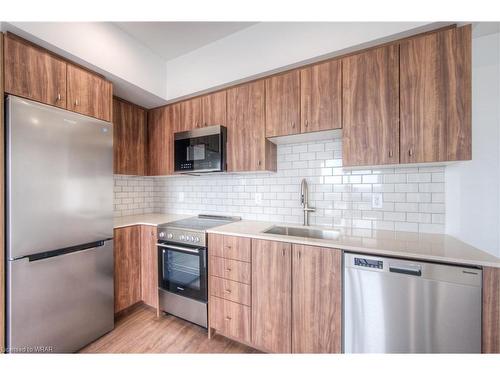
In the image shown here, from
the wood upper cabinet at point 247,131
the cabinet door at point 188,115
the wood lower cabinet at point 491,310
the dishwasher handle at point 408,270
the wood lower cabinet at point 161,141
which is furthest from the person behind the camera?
the wood lower cabinet at point 161,141

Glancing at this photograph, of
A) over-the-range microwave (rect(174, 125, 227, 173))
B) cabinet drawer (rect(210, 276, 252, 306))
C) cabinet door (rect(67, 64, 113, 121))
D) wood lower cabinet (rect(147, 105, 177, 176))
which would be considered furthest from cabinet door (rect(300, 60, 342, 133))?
cabinet door (rect(67, 64, 113, 121))

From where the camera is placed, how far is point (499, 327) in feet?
3.37

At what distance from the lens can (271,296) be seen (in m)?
1.54

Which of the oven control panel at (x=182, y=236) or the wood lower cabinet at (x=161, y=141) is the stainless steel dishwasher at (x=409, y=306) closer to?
the oven control panel at (x=182, y=236)

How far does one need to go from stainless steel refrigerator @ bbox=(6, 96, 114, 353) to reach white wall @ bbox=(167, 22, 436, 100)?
1.04 m

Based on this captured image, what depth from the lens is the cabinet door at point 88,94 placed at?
5.15ft

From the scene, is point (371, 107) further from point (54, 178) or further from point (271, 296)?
point (54, 178)

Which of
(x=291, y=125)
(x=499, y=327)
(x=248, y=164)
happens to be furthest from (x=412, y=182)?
(x=248, y=164)

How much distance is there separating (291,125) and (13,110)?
192 cm

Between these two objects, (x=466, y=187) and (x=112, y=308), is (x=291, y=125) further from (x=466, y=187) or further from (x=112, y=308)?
(x=112, y=308)

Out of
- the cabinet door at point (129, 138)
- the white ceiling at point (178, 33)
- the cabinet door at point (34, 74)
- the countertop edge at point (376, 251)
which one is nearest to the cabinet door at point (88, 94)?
the cabinet door at point (34, 74)

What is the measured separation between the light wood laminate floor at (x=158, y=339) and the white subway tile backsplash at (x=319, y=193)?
119 centimetres

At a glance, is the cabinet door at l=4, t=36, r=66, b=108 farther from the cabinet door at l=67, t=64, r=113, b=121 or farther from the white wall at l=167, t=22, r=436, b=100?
the white wall at l=167, t=22, r=436, b=100

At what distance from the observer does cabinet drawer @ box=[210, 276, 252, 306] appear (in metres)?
1.63
